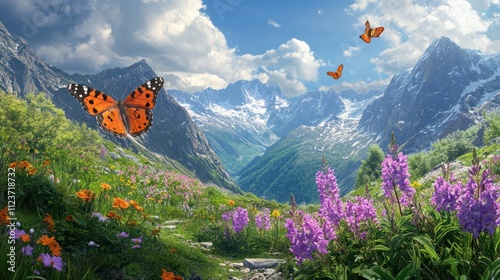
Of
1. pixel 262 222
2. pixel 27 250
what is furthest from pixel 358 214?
pixel 262 222

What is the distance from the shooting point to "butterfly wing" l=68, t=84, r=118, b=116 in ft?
32.7

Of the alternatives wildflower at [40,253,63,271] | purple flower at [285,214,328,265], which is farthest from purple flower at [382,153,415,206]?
wildflower at [40,253,63,271]

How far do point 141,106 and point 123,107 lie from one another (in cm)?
66

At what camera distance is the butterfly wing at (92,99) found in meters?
9.95

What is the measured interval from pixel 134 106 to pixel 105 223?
4.91 metres

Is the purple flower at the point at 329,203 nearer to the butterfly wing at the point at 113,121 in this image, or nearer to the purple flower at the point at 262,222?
the purple flower at the point at 262,222

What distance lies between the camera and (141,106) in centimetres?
1087

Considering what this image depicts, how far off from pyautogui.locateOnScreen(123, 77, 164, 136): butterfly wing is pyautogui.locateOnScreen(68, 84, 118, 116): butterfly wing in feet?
1.62

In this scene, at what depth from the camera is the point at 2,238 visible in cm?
407

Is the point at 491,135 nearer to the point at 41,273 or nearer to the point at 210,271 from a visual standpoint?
the point at 210,271

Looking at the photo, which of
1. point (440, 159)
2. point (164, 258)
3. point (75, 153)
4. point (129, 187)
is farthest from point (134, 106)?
point (440, 159)

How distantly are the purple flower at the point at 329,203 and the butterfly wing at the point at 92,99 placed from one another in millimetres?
7142

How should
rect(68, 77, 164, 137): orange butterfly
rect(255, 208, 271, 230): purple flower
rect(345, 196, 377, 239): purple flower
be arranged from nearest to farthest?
1. rect(345, 196, 377, 239): purple flower
2. rect(68, 77, 164, 137): orange butterfly
3. rect(255, 208, 271, 230): purple flower

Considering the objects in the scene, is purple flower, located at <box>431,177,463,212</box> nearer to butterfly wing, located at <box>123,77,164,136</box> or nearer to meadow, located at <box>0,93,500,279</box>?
meadow, located at <box>0,93,500,279</box>
